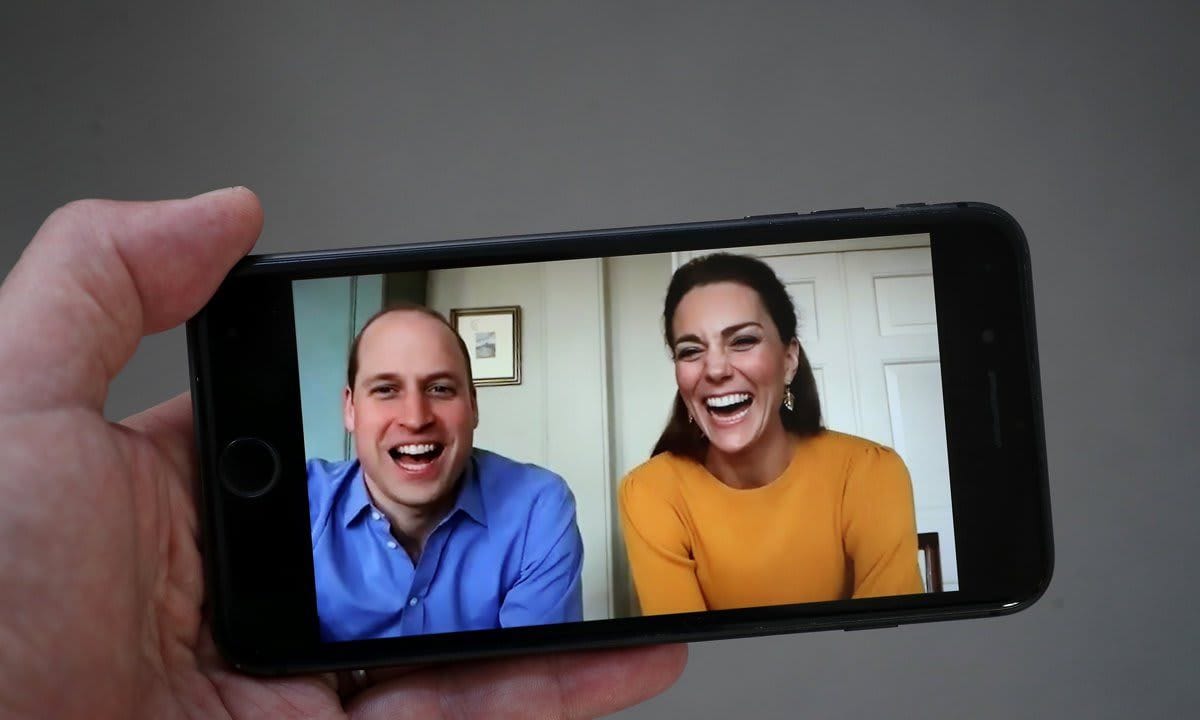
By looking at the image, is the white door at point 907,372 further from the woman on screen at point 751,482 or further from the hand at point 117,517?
the hand at point 117,517

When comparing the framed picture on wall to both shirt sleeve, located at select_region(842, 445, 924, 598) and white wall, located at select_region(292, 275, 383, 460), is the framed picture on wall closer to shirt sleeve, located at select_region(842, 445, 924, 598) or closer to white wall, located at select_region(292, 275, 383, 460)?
white wall, located at select_region(292, 275, 383, 460)

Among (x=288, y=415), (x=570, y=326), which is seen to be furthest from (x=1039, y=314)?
(x=288, y=415)

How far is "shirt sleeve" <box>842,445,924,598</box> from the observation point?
37 cm

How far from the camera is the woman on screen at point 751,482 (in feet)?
1.21

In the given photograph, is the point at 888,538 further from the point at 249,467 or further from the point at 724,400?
the point at 249,467

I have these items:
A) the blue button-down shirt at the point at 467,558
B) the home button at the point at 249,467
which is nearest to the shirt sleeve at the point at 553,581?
the blue button-down shirt at the point at 467,558

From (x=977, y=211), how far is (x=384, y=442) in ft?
0.87

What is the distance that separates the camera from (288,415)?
353 mm

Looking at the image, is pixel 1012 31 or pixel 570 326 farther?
pixel 1012 31

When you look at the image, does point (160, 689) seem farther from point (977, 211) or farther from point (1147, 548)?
point (1147, 548)

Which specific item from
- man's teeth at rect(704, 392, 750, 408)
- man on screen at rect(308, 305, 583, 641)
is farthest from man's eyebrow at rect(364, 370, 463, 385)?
man's teeth at rect(704, 392, 750, 408)

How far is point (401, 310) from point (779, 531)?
7.2 inches

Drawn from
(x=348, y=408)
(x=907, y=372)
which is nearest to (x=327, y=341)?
(x=348, y=408)

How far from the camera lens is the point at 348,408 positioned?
361mm
